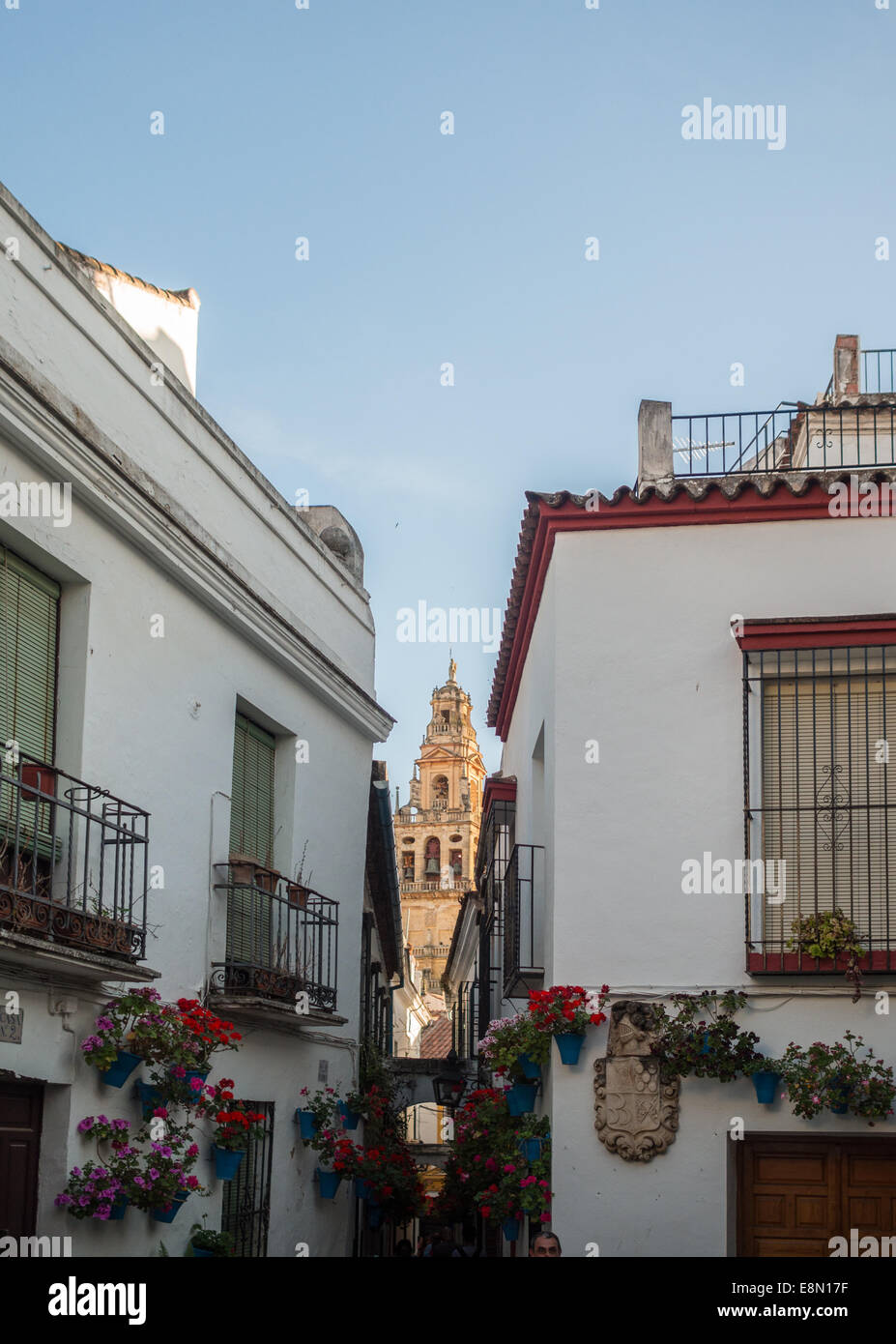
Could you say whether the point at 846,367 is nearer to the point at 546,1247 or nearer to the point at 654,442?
the point at 654,442

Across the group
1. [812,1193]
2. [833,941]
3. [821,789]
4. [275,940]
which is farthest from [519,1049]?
[821,789]

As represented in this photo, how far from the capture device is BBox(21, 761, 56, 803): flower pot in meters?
7.83

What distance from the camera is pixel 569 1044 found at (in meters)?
9.29

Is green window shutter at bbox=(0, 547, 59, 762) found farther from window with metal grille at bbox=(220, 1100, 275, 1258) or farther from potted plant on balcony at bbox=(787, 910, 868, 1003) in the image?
potted plant on balcony at bbox=(787, 910, 868, 1003)

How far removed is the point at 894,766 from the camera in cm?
955

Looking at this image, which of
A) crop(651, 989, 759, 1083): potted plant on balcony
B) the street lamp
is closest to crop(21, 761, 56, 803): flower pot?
crop(651, 989, 759, 1083): potted plant on balcony

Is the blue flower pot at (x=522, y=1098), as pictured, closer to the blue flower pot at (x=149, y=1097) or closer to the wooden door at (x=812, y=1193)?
the wooden door at (x=812, y=1193)

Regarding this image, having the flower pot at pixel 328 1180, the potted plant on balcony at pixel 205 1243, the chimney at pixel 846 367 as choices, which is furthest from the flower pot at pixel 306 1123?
the chimney at pixel 846 367

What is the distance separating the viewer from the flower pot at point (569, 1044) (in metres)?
9.27

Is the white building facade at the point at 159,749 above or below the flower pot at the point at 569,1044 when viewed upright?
above

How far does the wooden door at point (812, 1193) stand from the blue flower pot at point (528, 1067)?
141 centimetres

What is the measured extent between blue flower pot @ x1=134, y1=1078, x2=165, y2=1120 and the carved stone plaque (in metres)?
2.50

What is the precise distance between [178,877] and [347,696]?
3598mm
